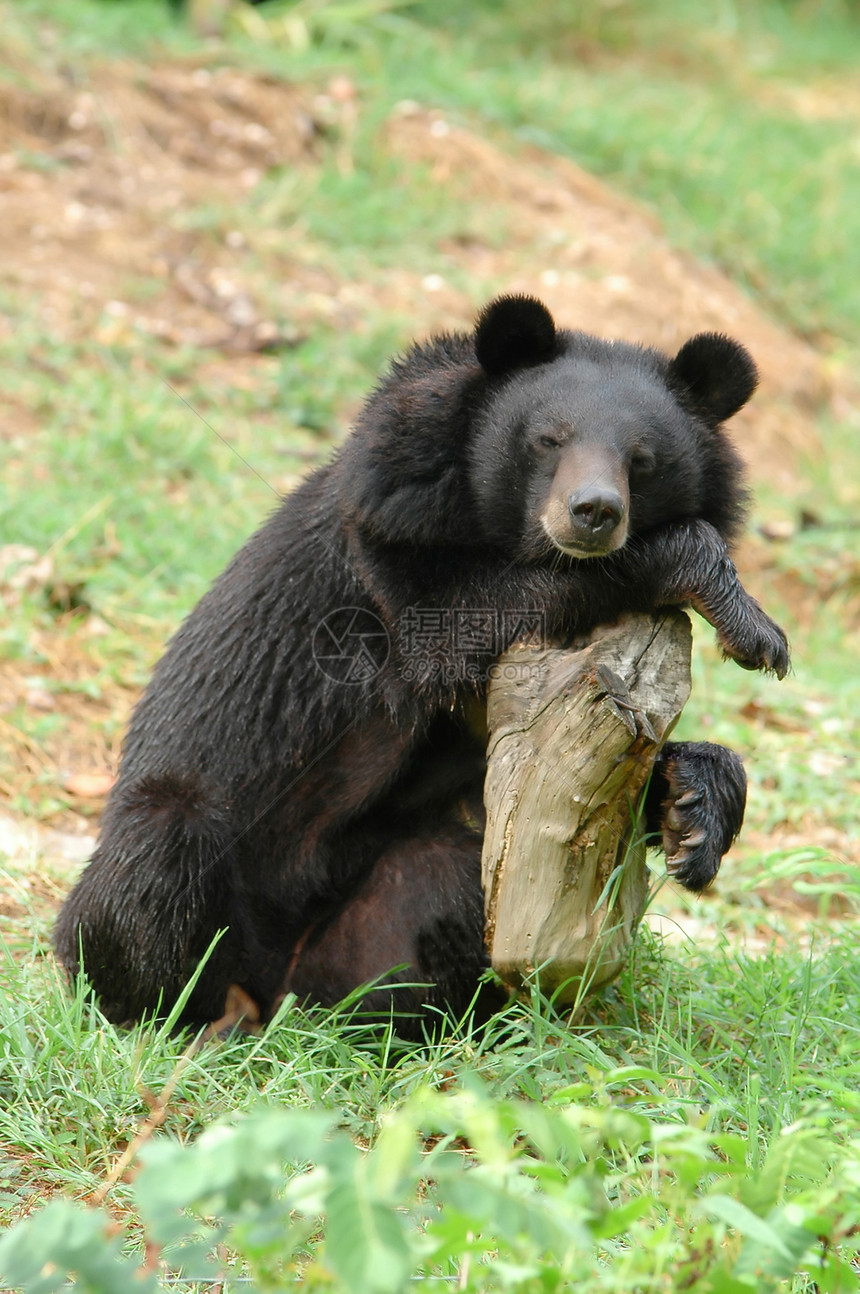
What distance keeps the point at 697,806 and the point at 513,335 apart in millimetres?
1229

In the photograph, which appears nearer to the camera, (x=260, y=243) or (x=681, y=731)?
(x=681, y=731)

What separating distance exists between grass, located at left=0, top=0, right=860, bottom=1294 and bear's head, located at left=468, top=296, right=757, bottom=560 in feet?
3.34

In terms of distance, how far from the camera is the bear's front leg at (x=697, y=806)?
3.16m

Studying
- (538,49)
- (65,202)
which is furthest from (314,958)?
(538,49)

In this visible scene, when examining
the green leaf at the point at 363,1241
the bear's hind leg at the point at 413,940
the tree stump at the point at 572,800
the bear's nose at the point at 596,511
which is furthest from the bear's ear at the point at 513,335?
the green leaf at the point at 363,1241

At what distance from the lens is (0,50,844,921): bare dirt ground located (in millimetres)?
7984

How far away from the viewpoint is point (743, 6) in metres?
15.2

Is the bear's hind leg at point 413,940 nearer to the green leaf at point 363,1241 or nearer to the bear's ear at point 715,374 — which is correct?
the bear's ear at point 715,374

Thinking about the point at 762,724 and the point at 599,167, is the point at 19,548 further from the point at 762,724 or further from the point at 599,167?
the point at 599,167

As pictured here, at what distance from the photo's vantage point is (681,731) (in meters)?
5.45

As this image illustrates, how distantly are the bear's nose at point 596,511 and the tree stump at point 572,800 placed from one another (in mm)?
266

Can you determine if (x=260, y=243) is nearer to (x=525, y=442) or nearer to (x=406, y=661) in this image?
(x=525, y=442)

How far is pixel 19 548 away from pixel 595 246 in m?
5.30

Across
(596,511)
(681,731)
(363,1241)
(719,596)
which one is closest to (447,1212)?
(363,1241)
